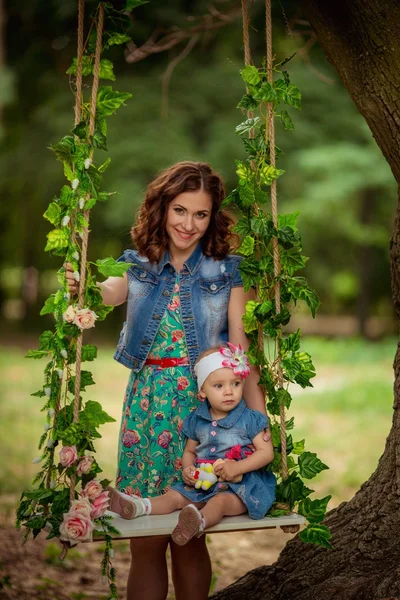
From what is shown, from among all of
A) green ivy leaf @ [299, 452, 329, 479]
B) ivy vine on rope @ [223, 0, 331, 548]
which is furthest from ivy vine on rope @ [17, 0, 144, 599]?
green ivy leaf @ [299, 452, 329, 479]

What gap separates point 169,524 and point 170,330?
803 millimetres

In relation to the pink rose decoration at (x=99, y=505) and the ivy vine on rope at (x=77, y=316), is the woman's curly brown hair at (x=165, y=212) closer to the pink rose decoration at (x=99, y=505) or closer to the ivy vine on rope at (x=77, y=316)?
the ivy vine on rope at (x=77, y=316)

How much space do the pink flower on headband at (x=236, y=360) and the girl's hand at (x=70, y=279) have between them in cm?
58

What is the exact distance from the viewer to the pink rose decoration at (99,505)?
2809 mm

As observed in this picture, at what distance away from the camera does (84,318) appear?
293cm

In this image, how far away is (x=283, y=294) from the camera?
10.5 feet

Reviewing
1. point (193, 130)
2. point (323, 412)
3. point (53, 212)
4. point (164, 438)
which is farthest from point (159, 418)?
point (193, 130)

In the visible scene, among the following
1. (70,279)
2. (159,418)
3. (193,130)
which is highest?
(193,130)

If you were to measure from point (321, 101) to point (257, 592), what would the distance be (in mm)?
13518

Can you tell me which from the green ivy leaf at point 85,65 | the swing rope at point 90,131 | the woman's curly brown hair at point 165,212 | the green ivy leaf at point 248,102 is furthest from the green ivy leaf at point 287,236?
the green ivy leaf at point 85,65

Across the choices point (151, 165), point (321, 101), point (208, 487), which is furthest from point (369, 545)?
point (321, 101)

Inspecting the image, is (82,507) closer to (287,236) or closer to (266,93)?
(287,236)

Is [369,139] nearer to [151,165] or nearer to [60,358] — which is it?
[151,165]

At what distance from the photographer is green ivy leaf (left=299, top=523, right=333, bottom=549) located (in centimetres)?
302
